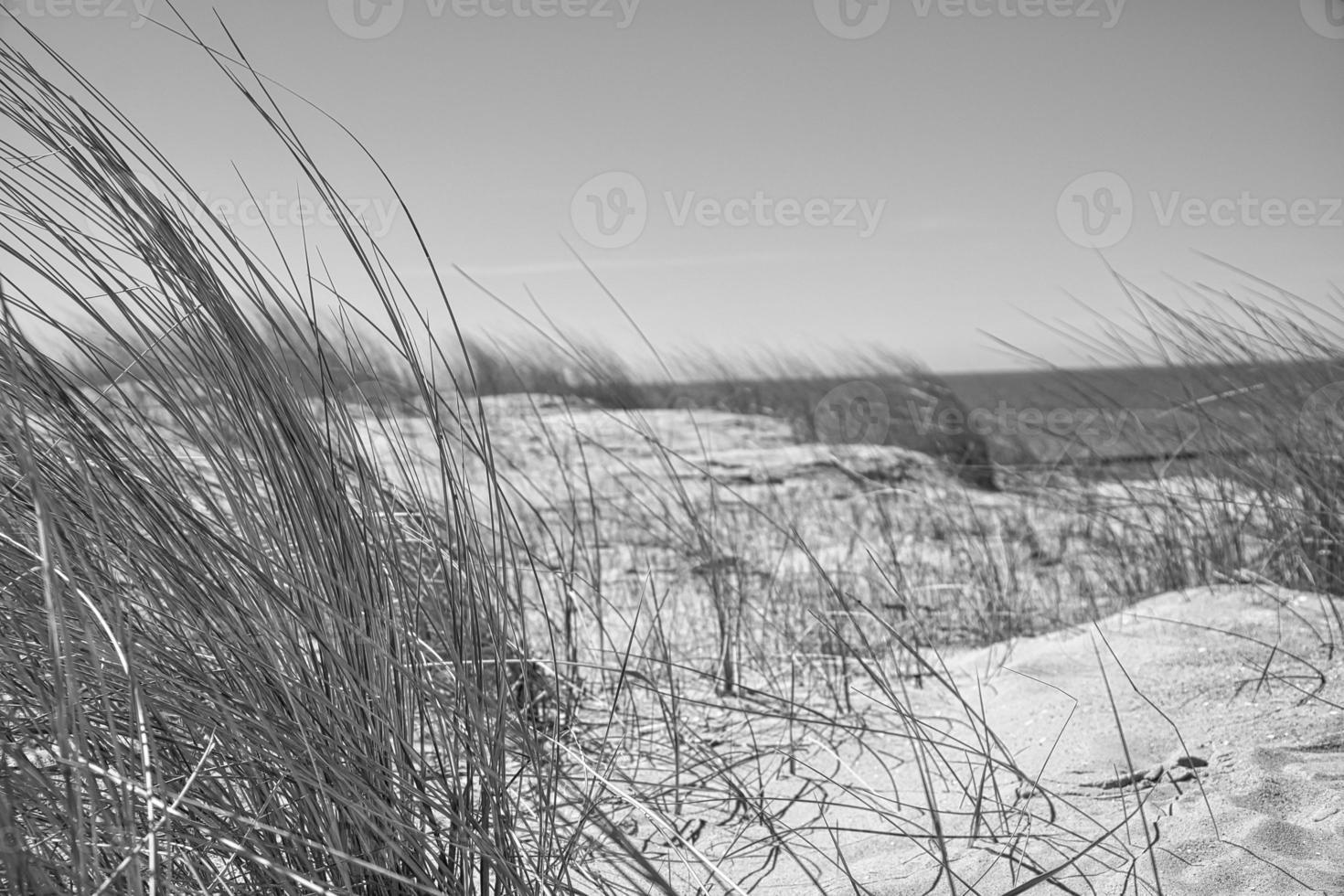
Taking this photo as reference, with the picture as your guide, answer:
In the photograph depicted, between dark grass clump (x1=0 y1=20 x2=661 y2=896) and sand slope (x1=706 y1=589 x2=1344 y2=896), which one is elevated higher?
dark grass clump (x1=0 y1=20 x2=661 y2=896)

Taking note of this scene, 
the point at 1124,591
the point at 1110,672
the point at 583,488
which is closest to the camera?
the point at 1110,672

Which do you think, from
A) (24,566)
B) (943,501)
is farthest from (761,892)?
(943,501)

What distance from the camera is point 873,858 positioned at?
1.16 meters

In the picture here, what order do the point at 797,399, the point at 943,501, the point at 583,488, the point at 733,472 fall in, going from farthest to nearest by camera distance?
the point at 797,399 < the point at 733,472 < the point at 583,488 < the point at 943,501

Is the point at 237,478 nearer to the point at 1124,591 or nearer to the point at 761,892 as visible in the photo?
the point at 761,892

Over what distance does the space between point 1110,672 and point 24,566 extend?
5.30 ft

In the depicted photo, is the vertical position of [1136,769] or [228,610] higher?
[228,610]

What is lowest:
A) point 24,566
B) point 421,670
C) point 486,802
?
point 486,802

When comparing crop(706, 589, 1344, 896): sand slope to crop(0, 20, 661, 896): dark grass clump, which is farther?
crop(706, 589, 1344, 896): sand slope

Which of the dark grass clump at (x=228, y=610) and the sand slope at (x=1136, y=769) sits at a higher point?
the dark grass clump at (x=228, y=610)

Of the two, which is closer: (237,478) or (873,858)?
(237,478)

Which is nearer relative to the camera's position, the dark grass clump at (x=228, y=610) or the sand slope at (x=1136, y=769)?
the dark grass clump at (x=228, y=610)

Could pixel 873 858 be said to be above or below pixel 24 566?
Answer: below

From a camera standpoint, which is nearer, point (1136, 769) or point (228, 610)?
point (228, 610)
